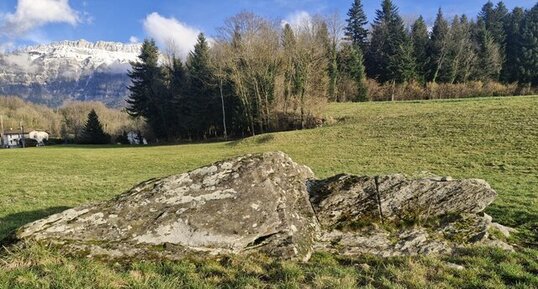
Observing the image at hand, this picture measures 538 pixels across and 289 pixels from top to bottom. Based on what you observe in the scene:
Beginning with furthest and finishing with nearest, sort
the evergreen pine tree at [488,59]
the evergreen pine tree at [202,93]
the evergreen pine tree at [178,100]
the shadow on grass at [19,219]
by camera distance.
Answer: the evergreen pine tree at [488,59] < the evergreen pine tree at [178,100] < the evergreen pine tree at [202,93] < the shadow on grass at [19,219]

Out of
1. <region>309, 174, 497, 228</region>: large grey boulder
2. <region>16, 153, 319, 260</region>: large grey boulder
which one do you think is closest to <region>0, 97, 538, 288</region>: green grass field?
<region>16, 153, 319, 260</region>: large grey boulder

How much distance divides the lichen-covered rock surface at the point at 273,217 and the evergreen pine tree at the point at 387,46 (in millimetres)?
68170

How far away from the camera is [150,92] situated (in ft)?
255

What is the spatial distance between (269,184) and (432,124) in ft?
103

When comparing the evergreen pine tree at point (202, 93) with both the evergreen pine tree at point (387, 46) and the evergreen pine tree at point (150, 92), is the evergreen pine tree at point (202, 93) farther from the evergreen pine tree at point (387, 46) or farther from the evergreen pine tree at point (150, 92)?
the evergreen pine tree at point (387, 46)

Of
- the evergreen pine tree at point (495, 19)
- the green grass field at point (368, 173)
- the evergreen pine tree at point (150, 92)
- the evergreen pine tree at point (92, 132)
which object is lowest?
the green grass field at point (368, 173)

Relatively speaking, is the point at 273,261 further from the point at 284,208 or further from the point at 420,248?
the point at 420,248

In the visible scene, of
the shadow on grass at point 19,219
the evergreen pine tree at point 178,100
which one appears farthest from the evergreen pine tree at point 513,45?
the shadow on grass at point 19,219

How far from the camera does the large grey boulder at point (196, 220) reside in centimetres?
680

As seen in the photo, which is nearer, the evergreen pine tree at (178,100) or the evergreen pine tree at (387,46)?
the evergreen pine tree at (178,100)

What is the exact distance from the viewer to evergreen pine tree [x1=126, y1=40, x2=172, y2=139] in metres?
76.0

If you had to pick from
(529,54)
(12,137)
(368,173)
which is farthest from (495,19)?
(12,137)

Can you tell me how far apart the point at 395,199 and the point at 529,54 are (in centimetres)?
8290

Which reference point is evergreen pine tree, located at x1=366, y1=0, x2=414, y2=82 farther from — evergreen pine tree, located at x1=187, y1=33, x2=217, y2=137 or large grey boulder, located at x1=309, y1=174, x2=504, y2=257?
large grey boulder, located at x1=309, y1=174, x2=504, y2=257
